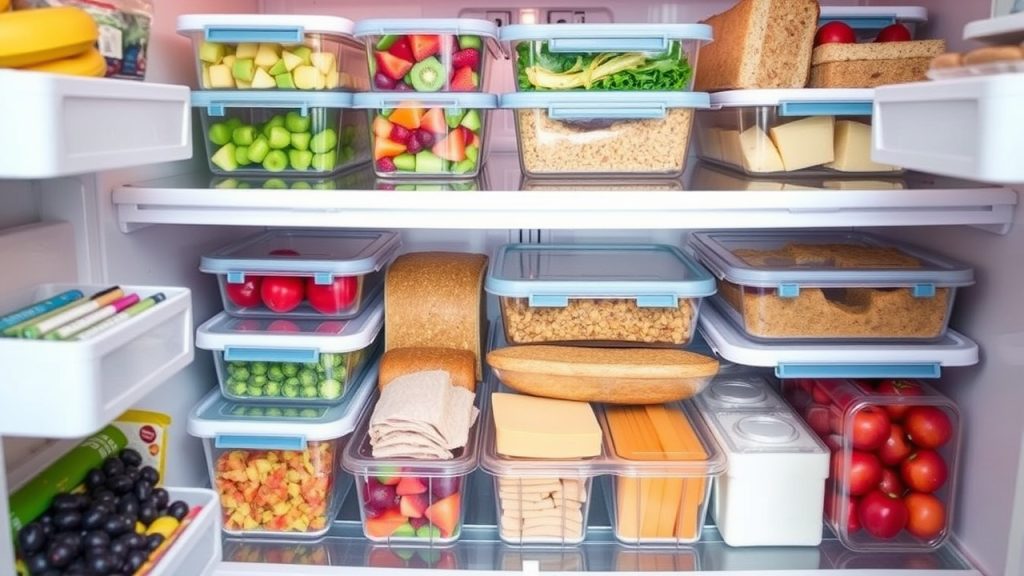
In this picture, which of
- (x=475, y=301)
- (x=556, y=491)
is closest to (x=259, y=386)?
(x=475, y=301)

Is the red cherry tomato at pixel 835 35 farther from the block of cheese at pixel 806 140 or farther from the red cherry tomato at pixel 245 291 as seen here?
the red cherry tomato at pixel 245 291

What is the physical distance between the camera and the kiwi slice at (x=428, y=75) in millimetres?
1224

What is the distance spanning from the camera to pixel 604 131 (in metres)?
1.24

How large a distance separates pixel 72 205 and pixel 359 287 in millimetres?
423

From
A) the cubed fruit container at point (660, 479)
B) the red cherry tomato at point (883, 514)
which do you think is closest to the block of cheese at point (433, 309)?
the cubed fruit container at point (660, 479)

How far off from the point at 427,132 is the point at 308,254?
31 cm

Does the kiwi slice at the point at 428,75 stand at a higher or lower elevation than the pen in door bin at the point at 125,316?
higher

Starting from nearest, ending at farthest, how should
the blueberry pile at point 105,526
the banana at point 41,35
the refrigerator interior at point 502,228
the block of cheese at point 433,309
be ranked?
the banana at point 41,35, the blueberry pile at point 105,526, the refrigerator interior at point 502,228, the block of cheese at point 433,309

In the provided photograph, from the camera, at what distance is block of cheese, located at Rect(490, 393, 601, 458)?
117 centimetres

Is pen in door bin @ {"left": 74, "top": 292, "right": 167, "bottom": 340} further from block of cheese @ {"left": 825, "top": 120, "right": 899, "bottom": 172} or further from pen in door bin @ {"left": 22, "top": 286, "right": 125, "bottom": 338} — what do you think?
block of cheese @ {"left": 825, "top": 120, "right": 899, "bottom": 172}

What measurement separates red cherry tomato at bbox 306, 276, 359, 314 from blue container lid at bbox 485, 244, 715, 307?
206 mm

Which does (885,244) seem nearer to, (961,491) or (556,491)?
(961,491)

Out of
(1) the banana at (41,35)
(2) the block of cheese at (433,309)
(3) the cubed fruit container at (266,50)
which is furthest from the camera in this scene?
(2) the block of cheese at (433,309)

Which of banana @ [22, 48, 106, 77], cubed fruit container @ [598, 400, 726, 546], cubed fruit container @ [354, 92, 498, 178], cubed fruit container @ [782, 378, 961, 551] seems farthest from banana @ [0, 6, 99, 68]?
cubed fruit container @ [782, 378, 961, 551]
